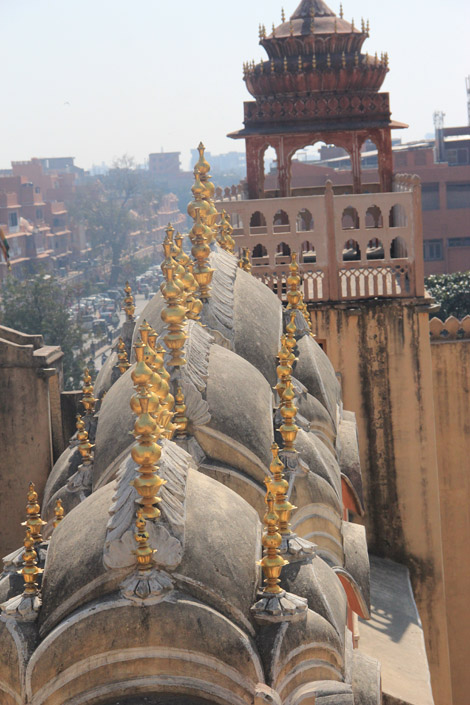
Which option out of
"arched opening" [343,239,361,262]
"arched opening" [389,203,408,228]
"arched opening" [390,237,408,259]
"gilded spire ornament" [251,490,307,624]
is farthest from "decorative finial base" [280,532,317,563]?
"arched opening" [343,239,361,262]

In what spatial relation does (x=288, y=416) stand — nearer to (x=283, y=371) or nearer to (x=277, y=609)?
(x=283, y=371)

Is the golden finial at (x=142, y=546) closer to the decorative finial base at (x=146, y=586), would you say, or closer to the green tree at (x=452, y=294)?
the decorative finial base at (x=146, y=586)

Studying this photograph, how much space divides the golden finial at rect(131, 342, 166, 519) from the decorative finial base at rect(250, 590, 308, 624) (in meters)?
0.58

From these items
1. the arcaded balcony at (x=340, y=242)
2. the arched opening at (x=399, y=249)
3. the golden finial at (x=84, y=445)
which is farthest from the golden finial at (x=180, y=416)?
the arched opening at (x=399, y=249)

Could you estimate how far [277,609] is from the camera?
15.0 ft

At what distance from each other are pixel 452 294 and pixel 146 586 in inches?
965

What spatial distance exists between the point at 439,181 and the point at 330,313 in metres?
31.7

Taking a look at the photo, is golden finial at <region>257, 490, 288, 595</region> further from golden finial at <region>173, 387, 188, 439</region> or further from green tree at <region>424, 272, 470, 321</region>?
green tree at <region>424, 272, 470, 321</region>

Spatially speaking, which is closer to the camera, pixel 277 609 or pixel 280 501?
pixel 277 609

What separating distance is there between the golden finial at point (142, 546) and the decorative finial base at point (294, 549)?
791mm

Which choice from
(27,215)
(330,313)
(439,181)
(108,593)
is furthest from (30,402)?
(27,215)

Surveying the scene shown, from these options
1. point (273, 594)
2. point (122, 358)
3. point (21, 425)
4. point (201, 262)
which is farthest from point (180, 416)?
point (21, 425)

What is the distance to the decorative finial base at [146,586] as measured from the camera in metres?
4.37

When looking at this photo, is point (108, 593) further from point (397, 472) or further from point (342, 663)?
point (397, 472)
